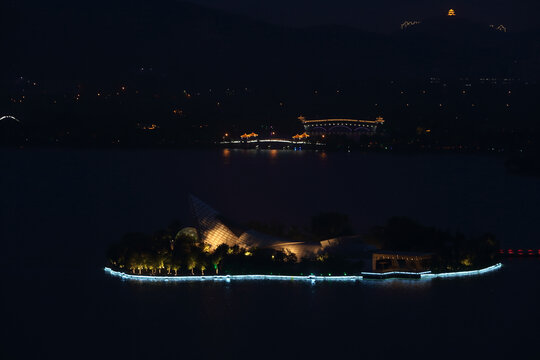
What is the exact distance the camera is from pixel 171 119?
5491cm

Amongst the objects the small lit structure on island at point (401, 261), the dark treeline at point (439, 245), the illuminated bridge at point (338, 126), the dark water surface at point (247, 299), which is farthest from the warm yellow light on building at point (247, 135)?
the small lit structure on island at point (401, 261)

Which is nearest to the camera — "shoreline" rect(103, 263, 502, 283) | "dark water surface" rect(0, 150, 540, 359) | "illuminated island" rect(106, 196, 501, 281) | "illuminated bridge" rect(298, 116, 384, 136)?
"dark water surface" rect(0, 150, 540, 359)

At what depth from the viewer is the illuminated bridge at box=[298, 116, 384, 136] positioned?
174ft

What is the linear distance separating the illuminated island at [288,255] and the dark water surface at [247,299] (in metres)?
0.29

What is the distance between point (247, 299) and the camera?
509 inches

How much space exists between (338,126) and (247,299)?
1629 inches

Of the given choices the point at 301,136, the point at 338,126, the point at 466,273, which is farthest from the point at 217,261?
the point at 338,126

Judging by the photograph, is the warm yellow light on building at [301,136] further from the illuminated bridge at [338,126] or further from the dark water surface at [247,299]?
the dark water surface at [247,299]

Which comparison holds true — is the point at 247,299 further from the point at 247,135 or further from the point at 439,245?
the point at 247,135

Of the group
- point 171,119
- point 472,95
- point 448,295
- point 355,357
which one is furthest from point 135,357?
point 472,95

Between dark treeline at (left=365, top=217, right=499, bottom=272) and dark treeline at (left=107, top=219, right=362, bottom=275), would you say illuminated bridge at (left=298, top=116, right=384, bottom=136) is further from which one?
dark treeline at (left=107, top=219, right=362, bottom=275)

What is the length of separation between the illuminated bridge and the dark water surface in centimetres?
2723

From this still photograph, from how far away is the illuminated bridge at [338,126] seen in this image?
53000mm

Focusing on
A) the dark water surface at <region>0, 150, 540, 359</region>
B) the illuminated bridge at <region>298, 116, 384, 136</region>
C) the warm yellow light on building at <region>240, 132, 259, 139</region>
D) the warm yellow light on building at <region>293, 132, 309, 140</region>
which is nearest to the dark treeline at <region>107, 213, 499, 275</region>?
the dark water surface at <region>0, 150, 540, 359</region>
